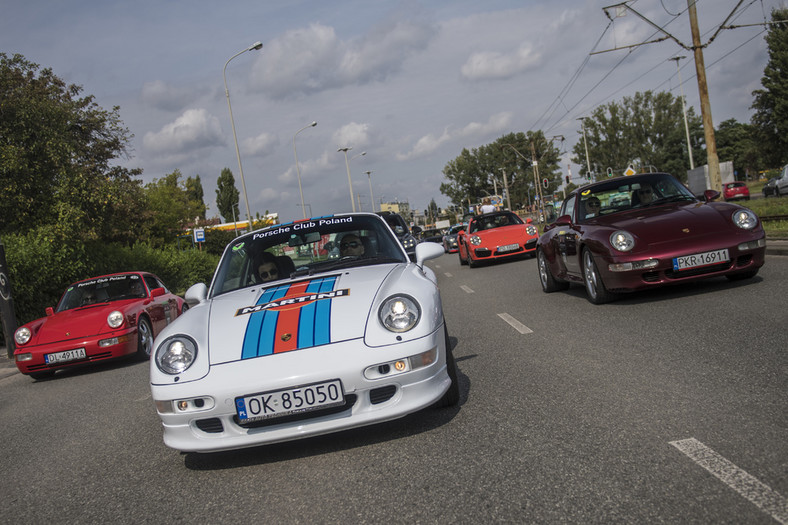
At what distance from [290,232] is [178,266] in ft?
86.0

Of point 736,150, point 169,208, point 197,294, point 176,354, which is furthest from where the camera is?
point 736,150

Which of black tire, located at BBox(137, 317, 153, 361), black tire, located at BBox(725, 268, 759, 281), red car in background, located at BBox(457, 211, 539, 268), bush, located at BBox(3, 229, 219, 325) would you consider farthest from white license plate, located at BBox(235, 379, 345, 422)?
red car in background, located at BBox(457, 211, 539, 268)

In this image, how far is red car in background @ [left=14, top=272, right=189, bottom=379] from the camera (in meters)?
9.12

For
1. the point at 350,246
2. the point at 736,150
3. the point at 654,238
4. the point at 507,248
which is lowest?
the point at 507,248

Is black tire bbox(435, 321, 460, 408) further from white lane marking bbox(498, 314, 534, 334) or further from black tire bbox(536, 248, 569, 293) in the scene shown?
black tire bbox(536, 248, 569, 293)

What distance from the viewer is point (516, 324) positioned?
757cm

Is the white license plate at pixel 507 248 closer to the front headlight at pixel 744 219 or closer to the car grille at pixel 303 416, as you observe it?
the front headlight at pixel 744 219

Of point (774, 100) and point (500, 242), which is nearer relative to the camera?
point (500, 242)

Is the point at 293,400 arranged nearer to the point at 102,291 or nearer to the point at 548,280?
the point at 548,280

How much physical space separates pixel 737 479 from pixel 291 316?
2418 millimetres

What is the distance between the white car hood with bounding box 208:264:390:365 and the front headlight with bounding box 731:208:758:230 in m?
4.52

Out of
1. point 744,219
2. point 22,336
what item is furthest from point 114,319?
point 744,219

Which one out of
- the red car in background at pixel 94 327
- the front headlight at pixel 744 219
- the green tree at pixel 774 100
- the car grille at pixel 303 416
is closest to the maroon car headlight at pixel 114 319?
the red car in background at pixel 94 327

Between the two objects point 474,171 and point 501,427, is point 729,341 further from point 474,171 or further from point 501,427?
point 474,171
